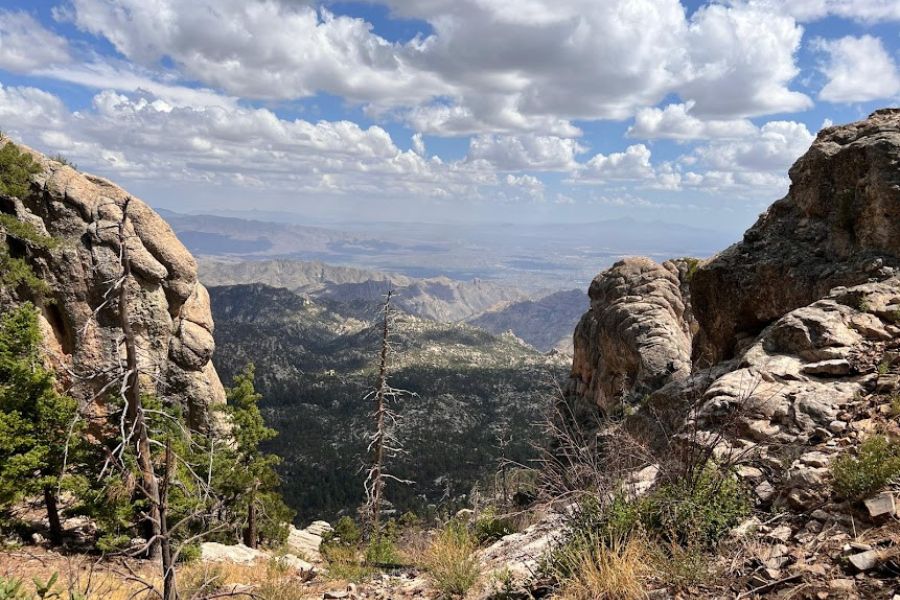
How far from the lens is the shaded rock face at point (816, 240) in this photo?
45.4 feet

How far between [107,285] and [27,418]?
967 cm

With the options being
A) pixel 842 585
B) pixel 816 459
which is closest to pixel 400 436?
pixel 816 459

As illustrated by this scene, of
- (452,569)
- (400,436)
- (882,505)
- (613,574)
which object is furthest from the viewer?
(400,436)

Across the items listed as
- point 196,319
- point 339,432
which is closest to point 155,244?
point 196,319

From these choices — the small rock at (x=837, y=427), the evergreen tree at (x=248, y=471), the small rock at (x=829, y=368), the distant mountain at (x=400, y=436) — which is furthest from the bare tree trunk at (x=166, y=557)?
the distant mountain at (x=400, y=436)

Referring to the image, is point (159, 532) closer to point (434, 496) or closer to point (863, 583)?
point (863, 583)

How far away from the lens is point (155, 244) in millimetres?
32750

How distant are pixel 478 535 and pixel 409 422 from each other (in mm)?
147969

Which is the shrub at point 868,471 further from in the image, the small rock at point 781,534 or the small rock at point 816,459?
the small rock at point 781,534

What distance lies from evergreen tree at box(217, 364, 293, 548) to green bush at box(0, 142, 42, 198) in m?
15.4

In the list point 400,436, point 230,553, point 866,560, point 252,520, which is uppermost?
point 866,560

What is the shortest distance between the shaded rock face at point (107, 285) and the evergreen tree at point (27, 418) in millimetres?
4756

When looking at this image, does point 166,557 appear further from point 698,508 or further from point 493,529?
point 493,529

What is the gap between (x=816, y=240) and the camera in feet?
52.1
